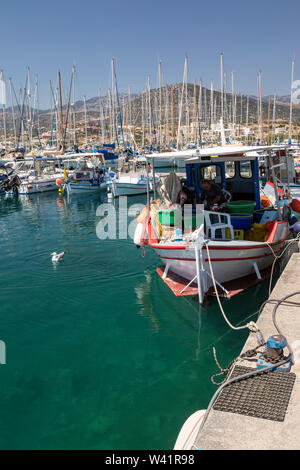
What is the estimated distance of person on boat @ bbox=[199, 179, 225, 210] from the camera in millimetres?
11383

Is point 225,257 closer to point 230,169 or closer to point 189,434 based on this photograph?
point 230,169

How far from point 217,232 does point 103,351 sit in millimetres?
4482

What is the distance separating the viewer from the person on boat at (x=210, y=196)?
11383mm

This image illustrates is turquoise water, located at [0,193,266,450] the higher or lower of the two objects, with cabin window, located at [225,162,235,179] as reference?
lower

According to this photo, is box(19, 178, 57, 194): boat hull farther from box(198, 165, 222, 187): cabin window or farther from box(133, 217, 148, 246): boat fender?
box(133, 217, 148, 246): boat fender

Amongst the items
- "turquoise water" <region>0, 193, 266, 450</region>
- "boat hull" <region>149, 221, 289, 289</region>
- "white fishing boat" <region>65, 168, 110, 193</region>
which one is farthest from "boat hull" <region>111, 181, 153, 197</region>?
→ "boat hull" <region>149, 221, 289, 289</region>

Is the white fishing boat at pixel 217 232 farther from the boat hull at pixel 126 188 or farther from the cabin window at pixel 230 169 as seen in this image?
the boat hull at pixel 126 188

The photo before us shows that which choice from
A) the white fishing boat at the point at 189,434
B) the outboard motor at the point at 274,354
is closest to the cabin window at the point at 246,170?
the outboard motor at the point at 274,354

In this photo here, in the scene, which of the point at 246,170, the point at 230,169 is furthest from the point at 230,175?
the point at 246,170

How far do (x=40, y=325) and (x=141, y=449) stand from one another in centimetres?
496

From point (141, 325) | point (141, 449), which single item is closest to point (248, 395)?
point (141, 449)

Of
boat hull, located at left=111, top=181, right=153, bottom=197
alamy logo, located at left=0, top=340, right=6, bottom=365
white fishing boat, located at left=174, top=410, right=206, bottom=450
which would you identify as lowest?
alamy logo, located at left=0, top=340, right=6, bottom=365

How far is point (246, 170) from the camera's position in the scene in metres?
12.5

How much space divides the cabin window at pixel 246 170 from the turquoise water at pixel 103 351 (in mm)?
3794
